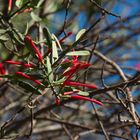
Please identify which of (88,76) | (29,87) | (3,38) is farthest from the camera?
(88,76)

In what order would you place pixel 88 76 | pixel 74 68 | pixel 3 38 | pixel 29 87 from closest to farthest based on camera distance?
pixel 74 68 < pixel 29 87 < pixel 3 38 < pixel 88 76

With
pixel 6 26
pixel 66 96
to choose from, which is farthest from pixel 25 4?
pixel 66 96

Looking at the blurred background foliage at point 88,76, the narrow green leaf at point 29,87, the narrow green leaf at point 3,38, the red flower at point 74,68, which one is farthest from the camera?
the blurred background foliage at point 88,76

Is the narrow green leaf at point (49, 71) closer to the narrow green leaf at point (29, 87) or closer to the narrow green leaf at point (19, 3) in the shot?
the narrow green leaf at point (29, 87)

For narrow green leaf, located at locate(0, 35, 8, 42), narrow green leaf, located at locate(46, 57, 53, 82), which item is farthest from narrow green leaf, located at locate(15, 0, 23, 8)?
narrow green leaf, located at locate(46, 57, 53, 82)

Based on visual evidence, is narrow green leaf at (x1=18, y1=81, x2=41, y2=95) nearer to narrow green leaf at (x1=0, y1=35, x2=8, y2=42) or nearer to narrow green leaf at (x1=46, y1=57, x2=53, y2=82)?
narrow green leaf at (x1=46, y1=57, x2=53, y2=82)

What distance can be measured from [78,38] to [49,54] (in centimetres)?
10

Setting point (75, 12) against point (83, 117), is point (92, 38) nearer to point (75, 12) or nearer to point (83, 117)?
point (75, 12)

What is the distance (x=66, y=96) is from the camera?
47.2 inches

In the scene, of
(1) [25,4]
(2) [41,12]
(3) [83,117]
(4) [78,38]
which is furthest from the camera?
(3) [83,117]

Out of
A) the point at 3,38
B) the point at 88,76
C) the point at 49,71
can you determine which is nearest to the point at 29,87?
the point at 49,71

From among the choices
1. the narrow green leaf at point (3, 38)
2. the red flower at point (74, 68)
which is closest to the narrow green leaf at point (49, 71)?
the red flower at point (74, 68)

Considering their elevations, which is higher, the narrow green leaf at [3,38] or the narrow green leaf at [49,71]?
the narrow green leaf at [3,38]

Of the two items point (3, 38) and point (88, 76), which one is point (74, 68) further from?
point (88, 76)
